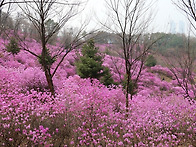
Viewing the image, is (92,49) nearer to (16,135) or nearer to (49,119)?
(49,119)

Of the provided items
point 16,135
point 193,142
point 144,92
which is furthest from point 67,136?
point 144,92

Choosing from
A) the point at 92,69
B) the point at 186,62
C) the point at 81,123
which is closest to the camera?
the point at 81,123

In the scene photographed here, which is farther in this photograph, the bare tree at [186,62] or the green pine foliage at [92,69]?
the green pine foliage at [92,69]

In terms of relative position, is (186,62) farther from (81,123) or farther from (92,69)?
(92,69)

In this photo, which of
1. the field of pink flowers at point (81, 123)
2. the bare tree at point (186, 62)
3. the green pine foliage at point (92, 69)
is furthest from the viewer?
the green pine foliage at point (92, 69)

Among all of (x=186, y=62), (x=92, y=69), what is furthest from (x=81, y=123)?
(x=92, y=69)

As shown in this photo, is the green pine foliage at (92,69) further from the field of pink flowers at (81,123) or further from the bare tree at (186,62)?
the bare tree at (186,62)

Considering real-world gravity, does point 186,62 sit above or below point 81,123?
above

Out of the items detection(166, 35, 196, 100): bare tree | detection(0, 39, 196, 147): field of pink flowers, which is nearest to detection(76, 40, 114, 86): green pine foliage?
detection(0, 39, 196, 147): field of pink flowers

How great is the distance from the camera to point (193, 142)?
4051 mm

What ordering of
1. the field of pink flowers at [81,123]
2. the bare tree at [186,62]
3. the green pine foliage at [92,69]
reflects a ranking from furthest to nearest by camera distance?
the green pine foliage at [92,69] → the bare tree at [186,62] → the field of pink flowers at [81,123]

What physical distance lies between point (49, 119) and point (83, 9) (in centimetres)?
366

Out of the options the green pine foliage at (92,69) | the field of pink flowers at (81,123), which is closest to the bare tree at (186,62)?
the field of pink flowers at (81,123)

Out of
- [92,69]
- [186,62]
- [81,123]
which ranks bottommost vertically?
[81,123]
